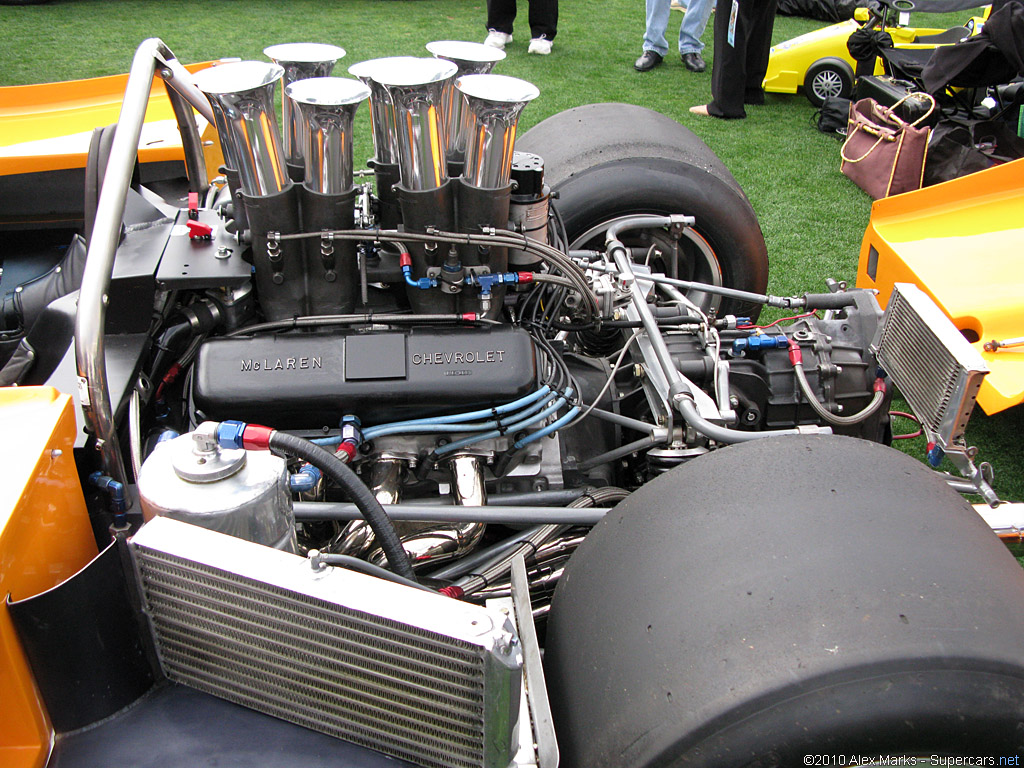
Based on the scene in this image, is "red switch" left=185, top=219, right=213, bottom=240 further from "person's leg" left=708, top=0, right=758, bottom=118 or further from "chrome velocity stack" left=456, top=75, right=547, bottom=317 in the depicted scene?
"person's leg" left=708, top=0, right=758, bottom=118

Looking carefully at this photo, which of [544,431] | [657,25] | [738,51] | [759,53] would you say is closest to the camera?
[544,431]

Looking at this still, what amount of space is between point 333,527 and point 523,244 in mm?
752

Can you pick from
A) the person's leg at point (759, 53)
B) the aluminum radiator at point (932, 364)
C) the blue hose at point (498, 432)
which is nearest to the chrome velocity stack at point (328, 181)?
the blue hose at point (498, 432)

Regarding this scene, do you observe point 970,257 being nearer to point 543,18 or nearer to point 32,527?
point 32,527

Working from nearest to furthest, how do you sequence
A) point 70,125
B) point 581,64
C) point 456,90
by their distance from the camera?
point 456,90, point 70,125, point 581,64

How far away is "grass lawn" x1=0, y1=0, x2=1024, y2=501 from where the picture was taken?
4.17 m

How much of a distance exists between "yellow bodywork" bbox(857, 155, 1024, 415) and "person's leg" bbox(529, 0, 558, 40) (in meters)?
4.69

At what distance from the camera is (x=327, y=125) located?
5.78 feet

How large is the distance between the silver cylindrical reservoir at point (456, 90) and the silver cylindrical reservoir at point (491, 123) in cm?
8

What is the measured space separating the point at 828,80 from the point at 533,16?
8.05ft

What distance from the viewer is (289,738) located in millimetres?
1254

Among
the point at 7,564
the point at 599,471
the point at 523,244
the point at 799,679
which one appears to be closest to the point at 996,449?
the point at 599,471

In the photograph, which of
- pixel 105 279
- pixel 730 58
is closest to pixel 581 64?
pixel 730 58

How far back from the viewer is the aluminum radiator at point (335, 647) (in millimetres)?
1115
